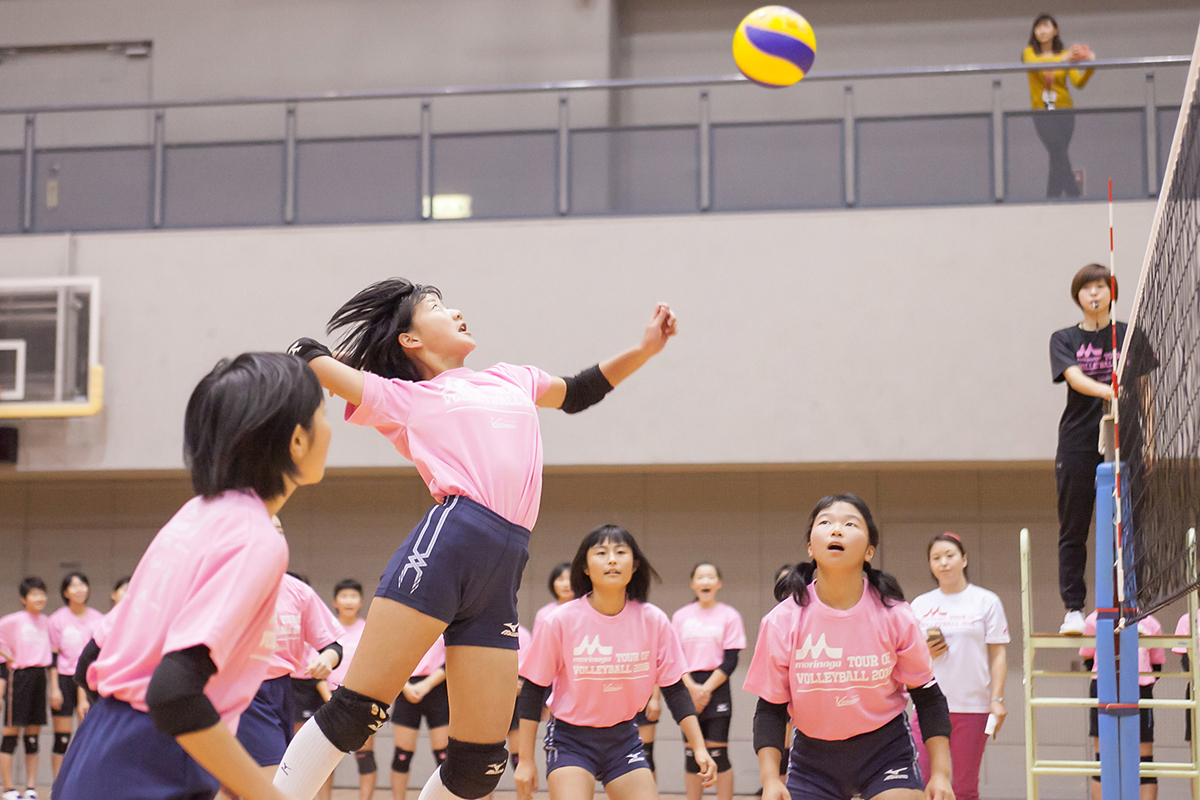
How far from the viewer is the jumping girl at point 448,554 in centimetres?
299


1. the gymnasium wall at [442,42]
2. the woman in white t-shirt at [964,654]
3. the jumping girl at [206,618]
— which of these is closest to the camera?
the jumping girl at [206,618]

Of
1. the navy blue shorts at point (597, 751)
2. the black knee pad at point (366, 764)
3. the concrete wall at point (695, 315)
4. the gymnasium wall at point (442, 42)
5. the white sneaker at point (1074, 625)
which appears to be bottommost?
the black knee pad at point (366, 764)

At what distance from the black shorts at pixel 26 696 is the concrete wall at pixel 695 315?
1742 mm

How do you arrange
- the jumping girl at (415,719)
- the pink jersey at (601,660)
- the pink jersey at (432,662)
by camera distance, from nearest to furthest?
the pink jersey at (601,660), the pink jersey at (432,662), the jumping girl at (415,719)

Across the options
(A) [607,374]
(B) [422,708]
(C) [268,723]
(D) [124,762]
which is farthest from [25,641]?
(D) [124,762]

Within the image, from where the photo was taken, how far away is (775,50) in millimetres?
7078

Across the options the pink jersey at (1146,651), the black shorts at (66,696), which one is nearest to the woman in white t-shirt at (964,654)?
the pink jersey at (1146,651)

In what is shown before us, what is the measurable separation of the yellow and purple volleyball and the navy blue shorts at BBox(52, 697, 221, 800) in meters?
5.92

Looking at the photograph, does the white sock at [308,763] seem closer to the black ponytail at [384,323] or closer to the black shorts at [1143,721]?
the black ponytail at [384,323]

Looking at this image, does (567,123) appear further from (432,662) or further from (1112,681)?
(1112,681)

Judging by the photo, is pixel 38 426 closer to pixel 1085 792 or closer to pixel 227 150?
pixel 227 150

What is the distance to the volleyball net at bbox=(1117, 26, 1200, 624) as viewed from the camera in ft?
11.8

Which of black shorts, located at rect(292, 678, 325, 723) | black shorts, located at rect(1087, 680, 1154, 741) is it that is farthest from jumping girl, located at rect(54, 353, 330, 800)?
black shorts, located at rect(292, 678, 325, 723)

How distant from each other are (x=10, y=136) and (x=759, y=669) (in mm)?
8935
